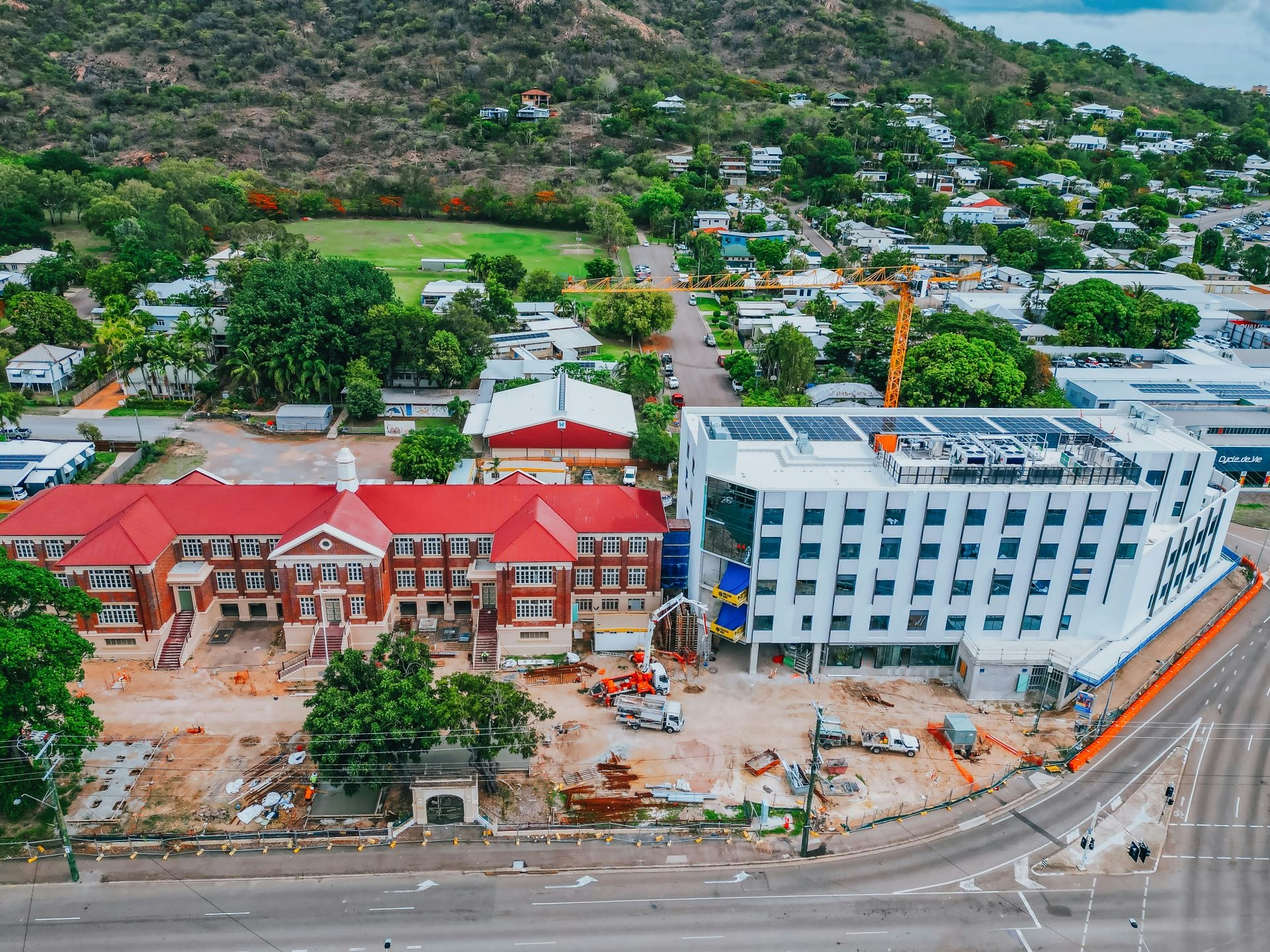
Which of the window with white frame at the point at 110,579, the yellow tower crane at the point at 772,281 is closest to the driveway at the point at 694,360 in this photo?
the yellow tower crane at the point at 772,281

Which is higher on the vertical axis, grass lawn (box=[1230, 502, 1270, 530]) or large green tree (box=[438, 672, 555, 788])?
large green tree (box=[438, 672, 555, 788])

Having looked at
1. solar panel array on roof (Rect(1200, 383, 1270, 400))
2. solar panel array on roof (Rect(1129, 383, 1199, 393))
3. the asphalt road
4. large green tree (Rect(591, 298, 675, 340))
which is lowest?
the asphalt road

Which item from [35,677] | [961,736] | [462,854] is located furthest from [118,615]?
[961,736]

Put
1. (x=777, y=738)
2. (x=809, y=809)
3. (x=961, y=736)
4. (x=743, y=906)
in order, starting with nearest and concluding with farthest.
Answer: (x=743, y=906), (x=809, y=809), (x=961, y=736), (x=777, y=738)

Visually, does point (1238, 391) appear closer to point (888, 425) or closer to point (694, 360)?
point (888, 425)

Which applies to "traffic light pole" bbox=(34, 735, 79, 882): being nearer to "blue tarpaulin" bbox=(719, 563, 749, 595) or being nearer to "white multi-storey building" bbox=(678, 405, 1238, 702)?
"white multi-storey building" bbox=(678, 405, 1238, 702)

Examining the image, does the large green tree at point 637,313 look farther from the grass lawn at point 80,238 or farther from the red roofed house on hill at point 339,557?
the grass lawn at point 80,238

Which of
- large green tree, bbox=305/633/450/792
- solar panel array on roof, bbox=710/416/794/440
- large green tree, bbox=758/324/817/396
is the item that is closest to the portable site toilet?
solar panel array on roof, bbox=710/416/794/440
